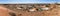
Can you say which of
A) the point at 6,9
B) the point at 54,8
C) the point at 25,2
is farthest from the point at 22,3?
the point at 54,8

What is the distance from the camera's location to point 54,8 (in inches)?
34.1

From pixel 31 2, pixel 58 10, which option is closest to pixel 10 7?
pixel 31 2

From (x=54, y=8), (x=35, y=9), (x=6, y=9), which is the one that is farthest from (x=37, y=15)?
(x=6, y=9)

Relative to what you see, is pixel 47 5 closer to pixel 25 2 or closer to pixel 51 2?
pixel 51 2

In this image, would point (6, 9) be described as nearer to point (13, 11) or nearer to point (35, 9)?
point (13, 11)

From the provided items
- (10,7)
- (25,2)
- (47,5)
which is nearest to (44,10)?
(47,5)

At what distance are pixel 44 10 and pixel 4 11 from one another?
324 millimetres

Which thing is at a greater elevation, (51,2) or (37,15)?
(51,2)

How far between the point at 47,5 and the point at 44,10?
0.05 meters

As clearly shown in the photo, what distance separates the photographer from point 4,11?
831mm

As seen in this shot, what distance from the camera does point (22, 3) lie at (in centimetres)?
86

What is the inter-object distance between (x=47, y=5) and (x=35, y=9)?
0.34 feet

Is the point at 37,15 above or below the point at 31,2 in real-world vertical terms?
below

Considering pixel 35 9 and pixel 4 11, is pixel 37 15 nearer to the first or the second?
pixel 35 9
